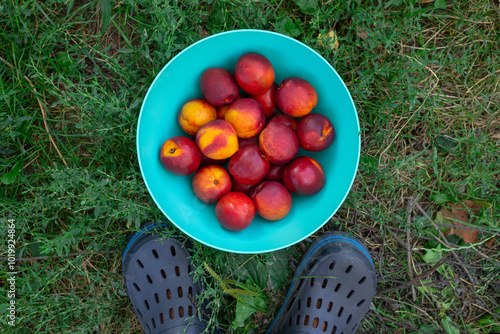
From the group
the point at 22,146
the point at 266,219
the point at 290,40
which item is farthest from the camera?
the point at 22,146

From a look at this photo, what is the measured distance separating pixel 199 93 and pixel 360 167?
154 centimetres

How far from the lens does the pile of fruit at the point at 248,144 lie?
2.56m

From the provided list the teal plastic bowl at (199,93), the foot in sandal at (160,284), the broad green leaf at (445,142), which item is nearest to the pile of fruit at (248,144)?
the teal plastic bowl at (199,93)

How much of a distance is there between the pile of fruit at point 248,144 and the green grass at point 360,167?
0.58m

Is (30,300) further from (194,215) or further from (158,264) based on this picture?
(194,215)

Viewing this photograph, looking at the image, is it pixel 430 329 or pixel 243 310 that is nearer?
pixel 243 310

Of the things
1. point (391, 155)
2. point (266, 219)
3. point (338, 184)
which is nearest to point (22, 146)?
point (266, 219)

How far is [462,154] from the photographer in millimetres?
3387

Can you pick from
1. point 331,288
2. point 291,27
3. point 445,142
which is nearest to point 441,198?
point 445,142

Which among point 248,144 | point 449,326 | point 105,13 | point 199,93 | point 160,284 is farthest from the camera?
point 449,326

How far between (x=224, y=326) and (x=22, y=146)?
8.03ft

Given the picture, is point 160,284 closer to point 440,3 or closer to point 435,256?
point 435,256

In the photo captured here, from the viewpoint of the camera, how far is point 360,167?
320 cm

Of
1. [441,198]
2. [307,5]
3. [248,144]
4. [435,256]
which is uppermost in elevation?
[307,5]
